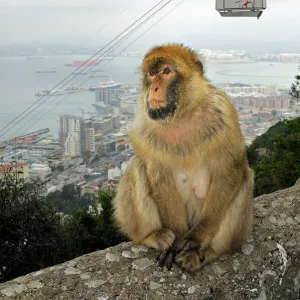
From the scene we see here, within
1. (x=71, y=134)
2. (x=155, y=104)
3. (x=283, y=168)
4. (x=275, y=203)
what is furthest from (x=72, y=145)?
(x=155, y=104)

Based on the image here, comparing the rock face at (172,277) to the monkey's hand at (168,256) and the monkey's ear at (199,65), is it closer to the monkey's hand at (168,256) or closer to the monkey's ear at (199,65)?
the monkey's hand at (168,256)

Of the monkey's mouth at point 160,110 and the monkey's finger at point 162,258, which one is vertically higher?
the monkey's mouth at point 160,110

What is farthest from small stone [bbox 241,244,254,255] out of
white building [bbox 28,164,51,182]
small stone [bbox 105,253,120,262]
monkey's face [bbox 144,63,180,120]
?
white building [bbox 28,164,51,182]

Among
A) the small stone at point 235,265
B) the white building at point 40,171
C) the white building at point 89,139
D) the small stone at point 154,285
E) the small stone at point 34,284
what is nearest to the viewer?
the small stone at point 34,284

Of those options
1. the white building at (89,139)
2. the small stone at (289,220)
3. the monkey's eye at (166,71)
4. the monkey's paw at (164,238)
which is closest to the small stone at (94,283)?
the monkey's paw at (164,238)

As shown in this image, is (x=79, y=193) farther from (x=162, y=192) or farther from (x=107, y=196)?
(x=162, y=192)

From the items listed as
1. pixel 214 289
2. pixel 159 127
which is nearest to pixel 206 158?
pixel 159 127
